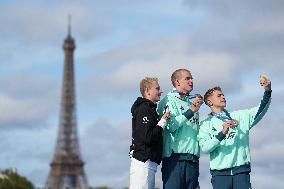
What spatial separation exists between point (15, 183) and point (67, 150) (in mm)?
25513

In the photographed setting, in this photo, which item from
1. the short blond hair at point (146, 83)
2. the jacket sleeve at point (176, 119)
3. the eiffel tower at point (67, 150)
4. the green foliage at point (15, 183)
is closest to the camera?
the jacket sleeve at point (176, 119)

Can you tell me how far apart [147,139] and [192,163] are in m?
0.82

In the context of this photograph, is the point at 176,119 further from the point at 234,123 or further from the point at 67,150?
the point at 67,150

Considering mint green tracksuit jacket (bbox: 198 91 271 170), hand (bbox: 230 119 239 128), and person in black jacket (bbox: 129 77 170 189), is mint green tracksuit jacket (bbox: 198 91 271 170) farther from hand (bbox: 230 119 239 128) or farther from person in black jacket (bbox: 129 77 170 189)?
person in black jacket (bbox: 129 77 170 189)

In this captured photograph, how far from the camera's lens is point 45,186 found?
114m

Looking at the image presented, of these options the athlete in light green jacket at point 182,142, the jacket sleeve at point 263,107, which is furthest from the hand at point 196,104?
the jacket sleeve at point 263,107

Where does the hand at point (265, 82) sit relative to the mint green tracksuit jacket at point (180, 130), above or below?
above

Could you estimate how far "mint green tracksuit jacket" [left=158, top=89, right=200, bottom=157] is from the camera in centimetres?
1120

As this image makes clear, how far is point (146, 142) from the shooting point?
1102cm

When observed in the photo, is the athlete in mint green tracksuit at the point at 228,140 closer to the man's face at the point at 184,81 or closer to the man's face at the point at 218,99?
the man's face at the point at 218,99

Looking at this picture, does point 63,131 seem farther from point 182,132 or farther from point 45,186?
point 182,132

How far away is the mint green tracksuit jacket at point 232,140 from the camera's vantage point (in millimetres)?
11125

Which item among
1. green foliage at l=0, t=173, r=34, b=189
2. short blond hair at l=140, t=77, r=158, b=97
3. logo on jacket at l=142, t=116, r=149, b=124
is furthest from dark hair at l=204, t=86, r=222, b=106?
green foliage at l=0, t=173, r=34, b=189

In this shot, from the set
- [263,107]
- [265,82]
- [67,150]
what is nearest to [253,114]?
[263,107]
